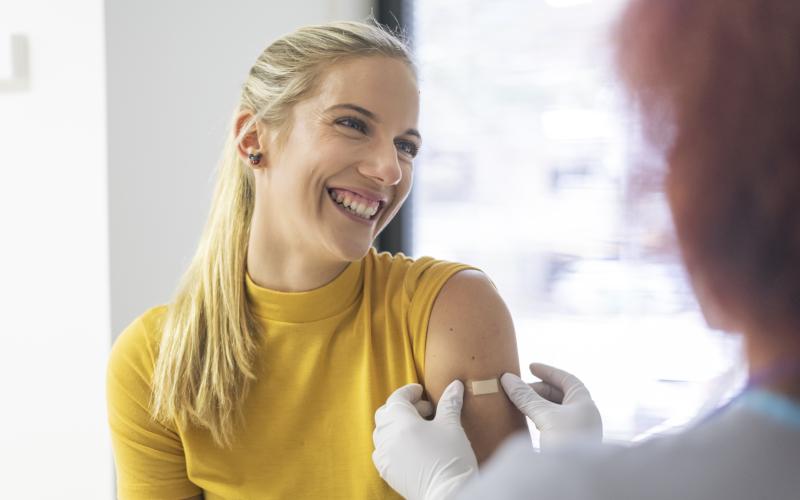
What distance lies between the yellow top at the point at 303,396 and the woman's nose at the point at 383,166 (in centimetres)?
20

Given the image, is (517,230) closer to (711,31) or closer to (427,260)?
(427,260)

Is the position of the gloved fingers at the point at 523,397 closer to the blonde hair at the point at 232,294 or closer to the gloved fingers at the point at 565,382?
the gloved fingers at the point at 565,382

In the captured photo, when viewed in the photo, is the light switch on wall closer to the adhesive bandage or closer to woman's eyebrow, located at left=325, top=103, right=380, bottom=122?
woman's eyebrow, located at left=325, top=103, right=380, bottom=122

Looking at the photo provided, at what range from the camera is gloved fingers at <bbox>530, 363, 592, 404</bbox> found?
1.40 meters

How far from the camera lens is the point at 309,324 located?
1529 mm

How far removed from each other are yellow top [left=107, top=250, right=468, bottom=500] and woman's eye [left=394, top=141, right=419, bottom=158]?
0.67 feet

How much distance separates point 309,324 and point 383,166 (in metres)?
0.32

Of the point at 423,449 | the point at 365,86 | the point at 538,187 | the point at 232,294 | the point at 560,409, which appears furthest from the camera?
the point at 538,187

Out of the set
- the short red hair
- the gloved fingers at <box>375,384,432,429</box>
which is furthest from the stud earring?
the short red hair

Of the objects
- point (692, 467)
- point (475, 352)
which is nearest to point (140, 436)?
point (475, 352)

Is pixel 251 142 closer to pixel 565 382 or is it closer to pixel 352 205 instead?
pixel 352 205

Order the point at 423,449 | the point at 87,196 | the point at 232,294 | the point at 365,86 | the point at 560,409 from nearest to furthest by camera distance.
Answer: the point at 423,449
the point at 560,409
the point at 365,86
the point at 232,294
the point at 87,196

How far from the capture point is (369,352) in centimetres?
150

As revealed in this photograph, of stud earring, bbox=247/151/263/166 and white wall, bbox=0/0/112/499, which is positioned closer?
stud earring, bbox=247/151/263/166
